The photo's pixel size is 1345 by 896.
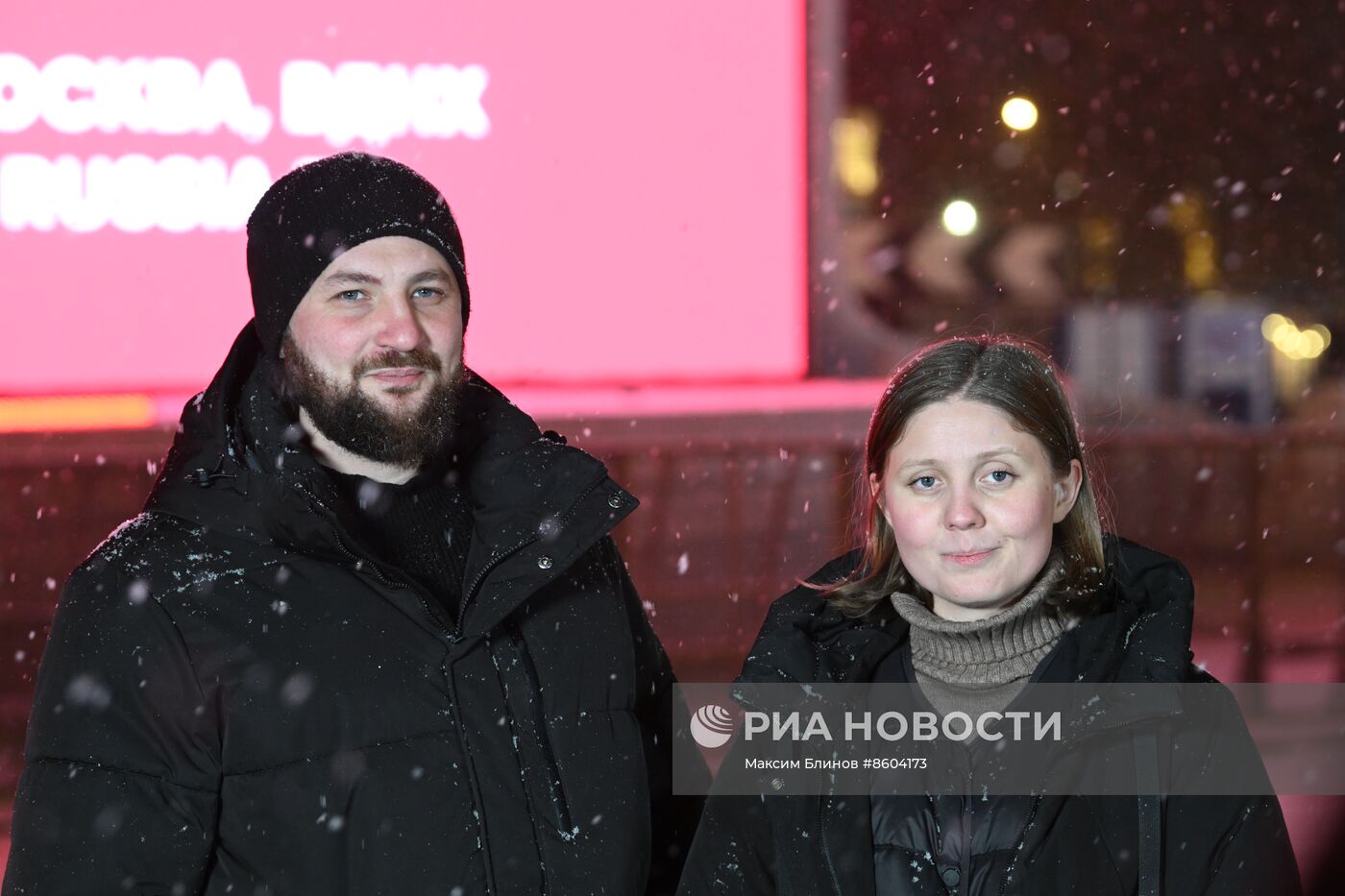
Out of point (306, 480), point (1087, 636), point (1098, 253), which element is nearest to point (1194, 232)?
point (1098, 253)

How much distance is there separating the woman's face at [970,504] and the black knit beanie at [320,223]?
33.9 inches

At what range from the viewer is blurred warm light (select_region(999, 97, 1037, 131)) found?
57.7 ft

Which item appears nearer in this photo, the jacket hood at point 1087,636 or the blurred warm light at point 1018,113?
the jacket hood at point 1087,636

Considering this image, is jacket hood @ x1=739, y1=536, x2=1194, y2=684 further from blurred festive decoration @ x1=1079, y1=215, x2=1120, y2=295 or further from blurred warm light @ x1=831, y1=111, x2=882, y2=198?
blurred festive decoration @ x1=1079, y1=215, x2=1120, y2=295

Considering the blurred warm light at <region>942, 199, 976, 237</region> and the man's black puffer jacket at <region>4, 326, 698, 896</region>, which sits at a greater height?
the blurred warm light at <region>942, 199, 976, 237</region>

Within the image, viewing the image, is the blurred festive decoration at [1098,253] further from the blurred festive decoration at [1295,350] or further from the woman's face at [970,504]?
the woman's face at [970,504]

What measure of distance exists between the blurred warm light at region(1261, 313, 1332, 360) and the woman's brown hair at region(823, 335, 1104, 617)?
2238cm

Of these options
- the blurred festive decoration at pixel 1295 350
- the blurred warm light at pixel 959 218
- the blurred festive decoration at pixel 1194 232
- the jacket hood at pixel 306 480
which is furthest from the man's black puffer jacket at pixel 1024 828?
the blurred festive decoration at pixel 1194 232

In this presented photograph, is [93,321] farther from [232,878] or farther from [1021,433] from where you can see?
[1021,433]

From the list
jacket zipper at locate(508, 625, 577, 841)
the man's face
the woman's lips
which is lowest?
jacket zipper at locate(508, 625, 577, 841)

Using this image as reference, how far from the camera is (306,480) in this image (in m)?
2.29

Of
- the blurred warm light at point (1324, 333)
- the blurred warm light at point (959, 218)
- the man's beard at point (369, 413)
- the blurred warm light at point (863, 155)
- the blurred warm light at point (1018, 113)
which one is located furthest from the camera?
the blurred warm light at point (1324, 333)

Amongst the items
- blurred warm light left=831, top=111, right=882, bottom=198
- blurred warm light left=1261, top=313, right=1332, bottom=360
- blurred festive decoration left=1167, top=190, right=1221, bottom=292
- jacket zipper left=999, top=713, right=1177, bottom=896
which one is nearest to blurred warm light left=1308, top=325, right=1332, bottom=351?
blurred warm light left=1261, top=313, right=1332, bottom=360

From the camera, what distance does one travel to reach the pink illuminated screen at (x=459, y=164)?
654 cm
